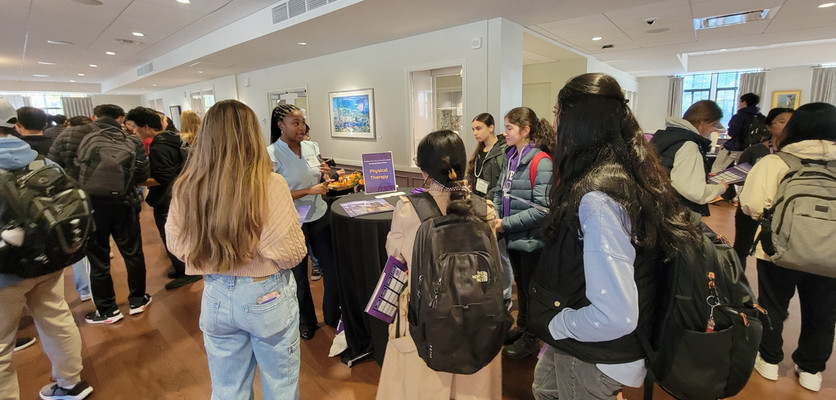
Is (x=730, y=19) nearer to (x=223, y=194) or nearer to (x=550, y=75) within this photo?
(x=550, y=75)

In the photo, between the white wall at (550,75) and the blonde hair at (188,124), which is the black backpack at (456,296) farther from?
the white wall at (550,75)

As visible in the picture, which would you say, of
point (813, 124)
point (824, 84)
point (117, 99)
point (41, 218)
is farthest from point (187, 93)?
point (824, 84)

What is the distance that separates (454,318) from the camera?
3.94ft

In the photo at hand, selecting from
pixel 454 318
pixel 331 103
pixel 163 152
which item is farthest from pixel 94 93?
pixel 454 318

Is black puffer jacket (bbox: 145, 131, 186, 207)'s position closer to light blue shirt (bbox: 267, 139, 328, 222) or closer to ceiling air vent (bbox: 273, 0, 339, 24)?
light blue shirt (bbox: 267, 139, 328, 222)

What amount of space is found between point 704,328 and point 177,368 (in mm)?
2755

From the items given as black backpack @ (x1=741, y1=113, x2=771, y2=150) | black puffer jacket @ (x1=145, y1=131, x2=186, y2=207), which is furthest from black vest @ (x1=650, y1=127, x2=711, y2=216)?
black puffer jacket @ (x1=145, y1=131, x2=186, y2=207)

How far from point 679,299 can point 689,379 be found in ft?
0.75

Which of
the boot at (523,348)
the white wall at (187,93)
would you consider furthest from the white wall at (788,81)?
the white wall at (187,93)

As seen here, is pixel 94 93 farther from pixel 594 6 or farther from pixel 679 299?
pixel 679 299

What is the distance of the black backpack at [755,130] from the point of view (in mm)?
4531

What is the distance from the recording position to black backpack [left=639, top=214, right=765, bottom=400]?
3.28ft

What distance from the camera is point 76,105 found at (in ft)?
51.3

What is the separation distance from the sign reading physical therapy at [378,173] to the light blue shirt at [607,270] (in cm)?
194
